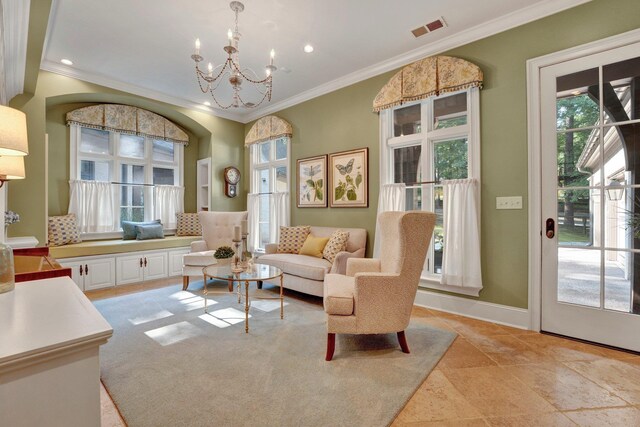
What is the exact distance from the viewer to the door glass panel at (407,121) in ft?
11.4

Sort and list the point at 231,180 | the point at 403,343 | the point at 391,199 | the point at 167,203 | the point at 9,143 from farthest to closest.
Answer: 1. the point at 231,180
2. the point at 167,203
3. the point at 391,199
4. the point at 403,343
5. the point at 9,143

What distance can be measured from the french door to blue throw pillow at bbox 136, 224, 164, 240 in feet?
16.7

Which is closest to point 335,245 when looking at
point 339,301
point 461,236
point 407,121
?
point 461,236

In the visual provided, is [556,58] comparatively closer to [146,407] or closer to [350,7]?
[350,7]

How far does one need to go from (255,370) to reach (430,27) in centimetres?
343

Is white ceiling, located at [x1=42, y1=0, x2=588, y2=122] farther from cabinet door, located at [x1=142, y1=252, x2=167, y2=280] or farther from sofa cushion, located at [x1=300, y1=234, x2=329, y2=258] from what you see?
cabinet door, located at [x1=142, y1=252, x2=167, y2=280]

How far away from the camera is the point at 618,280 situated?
7.64 ft

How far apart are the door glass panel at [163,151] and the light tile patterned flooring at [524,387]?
4.44m

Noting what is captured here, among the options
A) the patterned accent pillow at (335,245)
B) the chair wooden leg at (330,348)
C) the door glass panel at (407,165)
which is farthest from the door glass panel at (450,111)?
the chair wooden leg at (330,348)

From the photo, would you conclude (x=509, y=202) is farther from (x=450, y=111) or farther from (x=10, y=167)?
(x=10, y=167)

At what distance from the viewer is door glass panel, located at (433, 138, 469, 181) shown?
10.3 feet

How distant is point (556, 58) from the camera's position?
256cm

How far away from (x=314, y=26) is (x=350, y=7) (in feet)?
1.40

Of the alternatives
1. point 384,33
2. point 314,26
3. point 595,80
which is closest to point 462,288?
point 595,80
